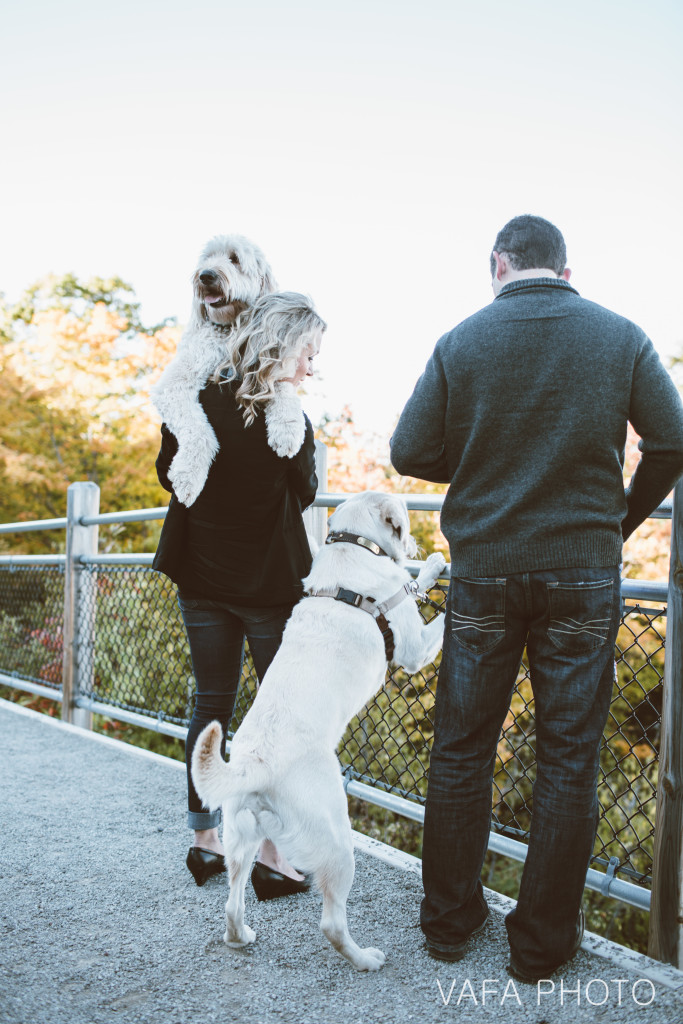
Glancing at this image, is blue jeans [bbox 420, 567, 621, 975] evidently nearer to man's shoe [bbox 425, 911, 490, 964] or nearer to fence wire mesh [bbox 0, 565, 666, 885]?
man's shoe [bbox 425, 911, 490, 964]

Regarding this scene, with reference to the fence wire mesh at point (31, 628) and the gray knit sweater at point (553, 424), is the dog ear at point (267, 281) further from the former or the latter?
the fence wire mesh at point (31, 628)

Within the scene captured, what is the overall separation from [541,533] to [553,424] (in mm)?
280

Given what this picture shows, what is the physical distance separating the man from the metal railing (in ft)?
1.01

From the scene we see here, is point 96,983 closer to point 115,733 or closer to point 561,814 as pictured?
point 561,814

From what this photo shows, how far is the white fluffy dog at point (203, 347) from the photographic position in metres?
2.17

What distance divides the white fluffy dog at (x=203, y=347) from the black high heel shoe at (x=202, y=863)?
123 centimetres

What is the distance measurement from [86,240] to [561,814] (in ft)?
70.4

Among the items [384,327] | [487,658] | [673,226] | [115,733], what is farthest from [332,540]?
[673,226]

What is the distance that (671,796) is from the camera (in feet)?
6.39

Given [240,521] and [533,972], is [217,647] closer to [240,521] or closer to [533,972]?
[240,521]

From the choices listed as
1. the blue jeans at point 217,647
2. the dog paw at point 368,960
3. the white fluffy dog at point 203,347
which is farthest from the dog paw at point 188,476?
the dog paw at point 368,960

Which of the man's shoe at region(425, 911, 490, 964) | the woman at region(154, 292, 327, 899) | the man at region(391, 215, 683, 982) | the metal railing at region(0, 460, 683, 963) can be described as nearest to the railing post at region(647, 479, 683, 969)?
the metal railing at region(0, 460, 683, 963)

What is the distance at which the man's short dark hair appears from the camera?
181 centimetres

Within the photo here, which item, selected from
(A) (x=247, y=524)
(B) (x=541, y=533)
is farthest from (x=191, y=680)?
(B) (x=541, y=533)
